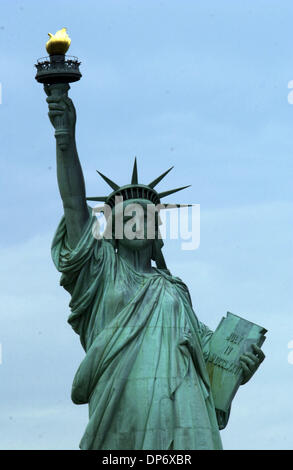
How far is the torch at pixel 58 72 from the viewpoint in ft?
149

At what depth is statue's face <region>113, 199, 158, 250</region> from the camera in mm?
46219

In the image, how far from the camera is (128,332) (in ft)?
149

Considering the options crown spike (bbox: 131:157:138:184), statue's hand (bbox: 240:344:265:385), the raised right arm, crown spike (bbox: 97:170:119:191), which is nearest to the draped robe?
the raised right arm

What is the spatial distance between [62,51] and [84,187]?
6.19 feet

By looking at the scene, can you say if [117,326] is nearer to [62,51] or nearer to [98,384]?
[98,384]

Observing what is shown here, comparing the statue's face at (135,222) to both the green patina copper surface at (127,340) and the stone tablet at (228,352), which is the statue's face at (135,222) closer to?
the green patina copper surface at (127,340)

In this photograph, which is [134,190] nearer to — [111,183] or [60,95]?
[111,183]

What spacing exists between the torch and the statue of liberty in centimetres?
4

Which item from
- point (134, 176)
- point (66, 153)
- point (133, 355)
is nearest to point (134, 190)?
point (134, 176)

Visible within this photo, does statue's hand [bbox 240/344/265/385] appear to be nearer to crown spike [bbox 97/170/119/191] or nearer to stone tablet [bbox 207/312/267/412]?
stone tablet [bbox 207/312/267/412]

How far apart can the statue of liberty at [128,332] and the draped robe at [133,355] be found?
0.01 m

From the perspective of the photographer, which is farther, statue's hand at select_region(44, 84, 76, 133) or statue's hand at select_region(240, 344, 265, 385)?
statue's hand at select_region(240, 344, 265, 385)

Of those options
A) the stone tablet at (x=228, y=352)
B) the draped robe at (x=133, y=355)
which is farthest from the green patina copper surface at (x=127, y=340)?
the stone tablet at (x=228, y=352)

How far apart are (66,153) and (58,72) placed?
1110mm
